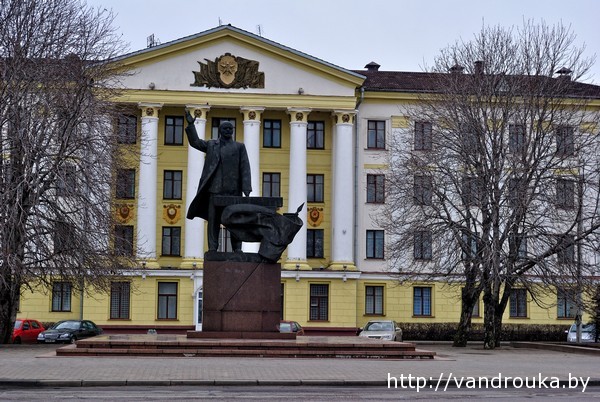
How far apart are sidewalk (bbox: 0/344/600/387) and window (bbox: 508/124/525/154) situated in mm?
18168

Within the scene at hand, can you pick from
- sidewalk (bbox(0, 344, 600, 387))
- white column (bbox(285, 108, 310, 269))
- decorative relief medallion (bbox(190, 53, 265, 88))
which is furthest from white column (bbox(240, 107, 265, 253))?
sidewalk (bbox(0, 344, 600, 387))

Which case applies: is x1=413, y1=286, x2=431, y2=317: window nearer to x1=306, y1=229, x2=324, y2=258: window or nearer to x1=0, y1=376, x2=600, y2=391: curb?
x1=306, y1=229, x2=324, y2=258: window

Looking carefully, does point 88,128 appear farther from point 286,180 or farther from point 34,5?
point 286,180

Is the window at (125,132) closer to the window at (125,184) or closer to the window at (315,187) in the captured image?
the window at (125,184)

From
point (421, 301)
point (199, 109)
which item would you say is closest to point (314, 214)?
point (421, 301)

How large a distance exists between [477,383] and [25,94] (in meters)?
23.0

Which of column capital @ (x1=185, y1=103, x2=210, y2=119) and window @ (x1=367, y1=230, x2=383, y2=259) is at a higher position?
column capital @ (x1=185, y1=103, x2=210, y2=119)

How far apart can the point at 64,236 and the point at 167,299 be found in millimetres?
20373

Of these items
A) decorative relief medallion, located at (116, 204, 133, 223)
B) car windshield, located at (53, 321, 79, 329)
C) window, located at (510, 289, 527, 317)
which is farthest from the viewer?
window, located at (510, 289, 527, 317)

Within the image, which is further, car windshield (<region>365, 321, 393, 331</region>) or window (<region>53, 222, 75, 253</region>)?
car windshield (<region>365, 321, 393, 331</region>)

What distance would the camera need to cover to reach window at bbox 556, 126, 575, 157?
4325cm

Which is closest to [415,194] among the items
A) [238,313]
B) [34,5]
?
[34,5]

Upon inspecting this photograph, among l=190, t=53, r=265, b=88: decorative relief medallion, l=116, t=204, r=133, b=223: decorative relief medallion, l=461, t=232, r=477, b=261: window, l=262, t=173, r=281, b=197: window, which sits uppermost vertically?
l=190, t=53, r=265, b=88: decorative relief medallion

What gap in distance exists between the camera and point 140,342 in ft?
85.0
